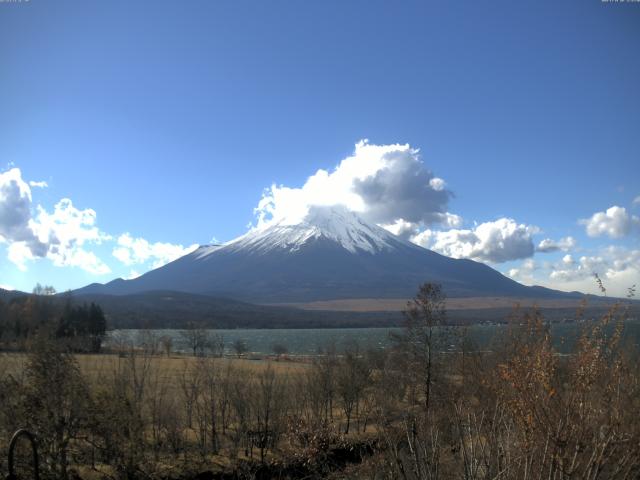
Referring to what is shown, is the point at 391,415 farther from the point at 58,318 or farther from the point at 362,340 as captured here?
the point at 362,340

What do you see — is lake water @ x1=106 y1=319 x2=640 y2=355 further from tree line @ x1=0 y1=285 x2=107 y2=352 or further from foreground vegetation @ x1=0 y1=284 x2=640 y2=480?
tree line @ x1=0 y1=285 x2=107 y2=352

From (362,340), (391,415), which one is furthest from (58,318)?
(391,415)

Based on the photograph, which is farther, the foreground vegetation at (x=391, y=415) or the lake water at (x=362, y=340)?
the lake water at (x=362, y=340)

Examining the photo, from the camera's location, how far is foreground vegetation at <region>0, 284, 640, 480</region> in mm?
6523

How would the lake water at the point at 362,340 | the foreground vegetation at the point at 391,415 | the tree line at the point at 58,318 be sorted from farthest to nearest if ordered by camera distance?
1. the tree line at the point at 58,318
2. the lake water at the point at 362,340
3. the foreground vegetation at the point at 391,415

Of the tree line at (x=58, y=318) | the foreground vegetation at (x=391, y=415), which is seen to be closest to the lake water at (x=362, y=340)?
the foreground vegetation at (x=391, y=415)

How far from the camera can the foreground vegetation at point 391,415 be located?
6.52m

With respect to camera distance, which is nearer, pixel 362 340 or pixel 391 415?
pixel 391 415

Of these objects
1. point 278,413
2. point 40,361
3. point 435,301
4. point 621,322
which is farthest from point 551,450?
point 435,301

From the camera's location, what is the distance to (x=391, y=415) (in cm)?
2242

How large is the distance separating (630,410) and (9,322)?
92.5 meters

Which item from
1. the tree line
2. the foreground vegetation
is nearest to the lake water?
the foreground vegetation

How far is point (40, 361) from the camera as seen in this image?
16.5 meters

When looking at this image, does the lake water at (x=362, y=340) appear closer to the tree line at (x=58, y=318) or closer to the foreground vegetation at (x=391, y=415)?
the foreground vegetation at (x=391, y=415)
